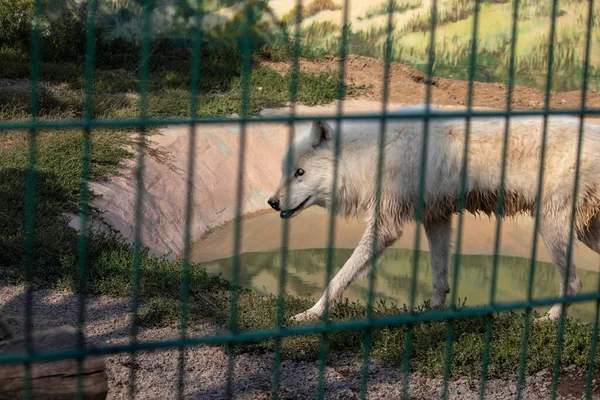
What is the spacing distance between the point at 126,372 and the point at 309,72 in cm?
1135

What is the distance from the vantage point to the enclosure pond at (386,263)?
827cm

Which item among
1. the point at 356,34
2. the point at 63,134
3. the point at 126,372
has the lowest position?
the point at 126,372

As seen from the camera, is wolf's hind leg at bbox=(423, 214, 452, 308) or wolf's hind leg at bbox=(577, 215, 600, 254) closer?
wolf's hind leg at bbox=(577, 215, 600, 254)

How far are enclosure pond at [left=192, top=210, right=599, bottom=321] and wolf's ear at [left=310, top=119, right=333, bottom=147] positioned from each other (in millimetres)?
2070

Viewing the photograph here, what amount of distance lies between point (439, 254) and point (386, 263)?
8.95ft

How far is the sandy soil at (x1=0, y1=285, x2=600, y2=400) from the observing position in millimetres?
4738

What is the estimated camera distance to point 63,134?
9.98m

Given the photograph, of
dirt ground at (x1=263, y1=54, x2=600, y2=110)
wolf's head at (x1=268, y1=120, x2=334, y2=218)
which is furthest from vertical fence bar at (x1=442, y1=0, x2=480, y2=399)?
dirt ground at (x1=263, y1=54, x2=600, y2=110)

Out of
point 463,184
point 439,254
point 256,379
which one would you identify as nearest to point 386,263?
point 439,254

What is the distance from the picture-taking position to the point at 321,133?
5.97 meters

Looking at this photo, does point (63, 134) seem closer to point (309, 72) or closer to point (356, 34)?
point (309, 72)

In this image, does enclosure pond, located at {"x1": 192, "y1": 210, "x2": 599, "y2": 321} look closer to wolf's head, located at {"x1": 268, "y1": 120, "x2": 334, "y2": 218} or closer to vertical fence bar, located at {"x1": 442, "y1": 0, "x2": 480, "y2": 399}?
wolf's head, located at {"x1": 268, "y1": 120, "x2": 334, "y2": 218}

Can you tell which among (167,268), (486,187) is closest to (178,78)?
(167,268)

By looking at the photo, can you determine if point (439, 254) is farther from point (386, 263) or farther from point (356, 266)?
Answer: point (386, 263)
